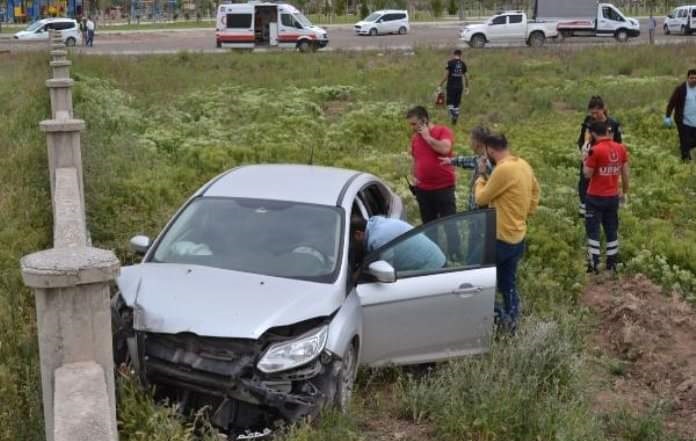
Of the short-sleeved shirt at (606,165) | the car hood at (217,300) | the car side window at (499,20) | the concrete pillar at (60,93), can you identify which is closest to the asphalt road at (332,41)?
the car side window at (499,20)

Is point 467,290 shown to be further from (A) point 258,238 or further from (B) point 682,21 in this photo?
(B) point 682,21

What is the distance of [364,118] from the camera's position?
1802 centimetres

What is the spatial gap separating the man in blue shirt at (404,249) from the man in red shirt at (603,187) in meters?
3.32

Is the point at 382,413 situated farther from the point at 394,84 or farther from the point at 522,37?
the point at 522,37

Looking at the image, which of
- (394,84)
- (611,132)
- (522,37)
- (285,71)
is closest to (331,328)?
(611,132)

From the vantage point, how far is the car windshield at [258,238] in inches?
234

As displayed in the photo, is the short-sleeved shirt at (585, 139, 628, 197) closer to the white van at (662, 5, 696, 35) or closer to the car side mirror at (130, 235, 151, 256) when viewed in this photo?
the car side mirror at (130, 235, 151, 256)

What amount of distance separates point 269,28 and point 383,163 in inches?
1058

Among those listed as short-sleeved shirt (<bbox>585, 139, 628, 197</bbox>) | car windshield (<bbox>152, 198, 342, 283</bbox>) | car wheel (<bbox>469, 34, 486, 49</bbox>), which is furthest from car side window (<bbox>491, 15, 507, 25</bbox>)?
car windshield (<bbox>152, 198, 342, 283</bbox>)

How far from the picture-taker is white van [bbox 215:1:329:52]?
A: 3897 centimetres

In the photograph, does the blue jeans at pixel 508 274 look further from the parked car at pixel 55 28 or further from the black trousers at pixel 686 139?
the parked car at pixel 55 28

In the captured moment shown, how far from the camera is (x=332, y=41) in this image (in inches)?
1868

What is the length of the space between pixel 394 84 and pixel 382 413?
19693mm

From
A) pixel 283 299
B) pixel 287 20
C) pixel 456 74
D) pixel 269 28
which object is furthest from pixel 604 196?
pixel 269 28
